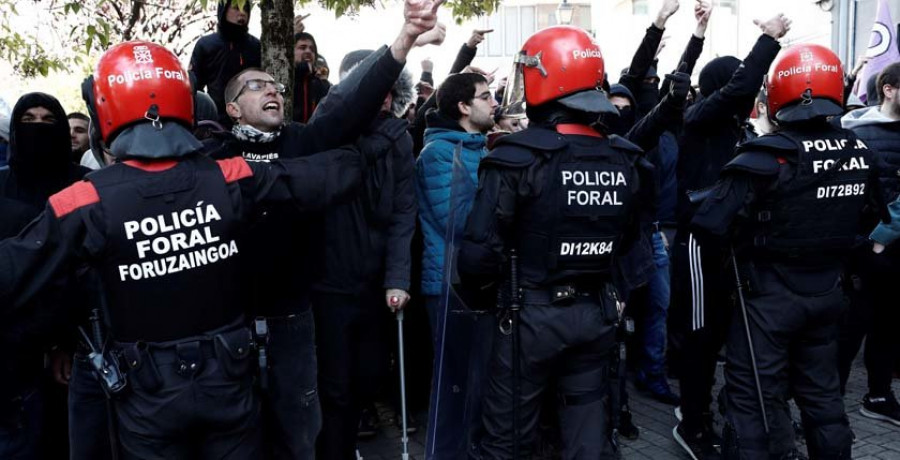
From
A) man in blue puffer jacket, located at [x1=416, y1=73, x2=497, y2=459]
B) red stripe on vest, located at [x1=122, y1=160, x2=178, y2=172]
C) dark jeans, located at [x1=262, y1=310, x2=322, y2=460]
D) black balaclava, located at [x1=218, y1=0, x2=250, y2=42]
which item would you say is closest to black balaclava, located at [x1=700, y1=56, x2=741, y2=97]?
man in blue puffer jacket, located at [x1=416, y1=73, x2=497, y2=459]

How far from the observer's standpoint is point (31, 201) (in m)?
3.65

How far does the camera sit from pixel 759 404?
379 centimetres

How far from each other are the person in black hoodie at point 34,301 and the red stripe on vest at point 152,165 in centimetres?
57

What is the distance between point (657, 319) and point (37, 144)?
13.5ft

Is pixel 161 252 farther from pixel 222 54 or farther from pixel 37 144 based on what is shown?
pixel 222 54

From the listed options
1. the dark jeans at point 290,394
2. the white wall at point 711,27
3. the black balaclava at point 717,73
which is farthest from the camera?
the white wall at point 711,27

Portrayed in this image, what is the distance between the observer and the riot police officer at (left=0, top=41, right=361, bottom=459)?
2377mm

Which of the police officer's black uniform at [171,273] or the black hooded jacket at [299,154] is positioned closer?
the police officer's black uniform at [171,273]

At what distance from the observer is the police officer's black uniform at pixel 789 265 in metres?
3.70

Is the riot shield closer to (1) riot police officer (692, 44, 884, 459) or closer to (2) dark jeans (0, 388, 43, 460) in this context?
(1) riot police officer (692, 44, 884, 459)

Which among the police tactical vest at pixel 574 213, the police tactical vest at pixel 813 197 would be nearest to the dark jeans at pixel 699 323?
the police tactical vest at pixel 813 197

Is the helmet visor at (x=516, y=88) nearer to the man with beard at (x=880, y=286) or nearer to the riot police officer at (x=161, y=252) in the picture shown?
the riot police officer at (x=161, y=252)

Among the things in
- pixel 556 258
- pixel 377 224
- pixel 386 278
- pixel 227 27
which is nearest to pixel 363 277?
pixel 386 278

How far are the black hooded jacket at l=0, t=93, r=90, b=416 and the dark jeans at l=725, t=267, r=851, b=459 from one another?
3116mm
